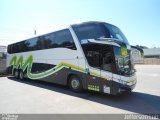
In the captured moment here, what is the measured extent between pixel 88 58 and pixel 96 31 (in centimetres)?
137

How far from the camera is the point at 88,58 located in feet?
27.8

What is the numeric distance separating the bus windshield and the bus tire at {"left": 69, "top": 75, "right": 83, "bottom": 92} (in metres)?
2.16

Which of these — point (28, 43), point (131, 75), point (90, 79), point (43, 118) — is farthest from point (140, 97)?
point (28, 43)

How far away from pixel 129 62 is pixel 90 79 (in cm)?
205

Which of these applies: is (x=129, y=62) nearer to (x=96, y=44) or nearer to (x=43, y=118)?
(x=96, y=44)

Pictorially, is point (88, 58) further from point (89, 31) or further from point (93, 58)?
point (89, 31)

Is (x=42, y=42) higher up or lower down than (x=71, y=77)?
higher up

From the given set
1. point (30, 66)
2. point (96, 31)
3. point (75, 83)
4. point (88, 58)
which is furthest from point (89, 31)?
point (30, 66)

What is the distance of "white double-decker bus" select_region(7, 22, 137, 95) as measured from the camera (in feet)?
24.3

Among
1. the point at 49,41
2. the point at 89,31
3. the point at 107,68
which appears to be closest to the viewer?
the point at 107,68

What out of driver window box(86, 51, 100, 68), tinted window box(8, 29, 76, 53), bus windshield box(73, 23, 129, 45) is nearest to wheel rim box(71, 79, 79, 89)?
driver window box(86, 51, 100, 68)

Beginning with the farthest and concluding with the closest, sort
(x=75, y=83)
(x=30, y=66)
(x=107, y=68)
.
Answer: (x=30, y=66) → (x=75, y=83) → (x=107, y=68)

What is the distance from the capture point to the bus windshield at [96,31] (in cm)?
779

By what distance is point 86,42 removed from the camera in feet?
27.7
